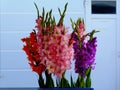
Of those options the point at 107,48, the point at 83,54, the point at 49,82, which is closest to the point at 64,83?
the point at 49,82

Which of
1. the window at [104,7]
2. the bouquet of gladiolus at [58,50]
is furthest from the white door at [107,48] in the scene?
the bouquet of gladiolus at [58,50]

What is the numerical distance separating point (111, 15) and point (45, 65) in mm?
4230

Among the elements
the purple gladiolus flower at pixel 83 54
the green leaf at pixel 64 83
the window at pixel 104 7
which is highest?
the window at pixel 104 7

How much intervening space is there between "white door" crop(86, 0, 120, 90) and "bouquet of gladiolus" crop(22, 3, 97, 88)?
397 cm

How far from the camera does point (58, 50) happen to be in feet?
7.01

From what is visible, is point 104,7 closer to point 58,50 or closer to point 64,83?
point 64,83

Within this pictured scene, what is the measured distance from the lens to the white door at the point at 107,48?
6281 mm

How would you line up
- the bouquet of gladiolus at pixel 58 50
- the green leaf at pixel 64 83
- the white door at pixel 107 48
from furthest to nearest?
the white door at pixel 107 48 → the green leaf at pixel 64 83 → the bouquet of gladiolus at pixel 58 50

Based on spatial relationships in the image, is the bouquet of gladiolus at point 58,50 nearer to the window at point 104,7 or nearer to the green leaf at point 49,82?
the green leaf at point 49,82

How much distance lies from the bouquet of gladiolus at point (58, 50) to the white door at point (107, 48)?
3.97 m

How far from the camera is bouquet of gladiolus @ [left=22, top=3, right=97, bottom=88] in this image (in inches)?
84.8

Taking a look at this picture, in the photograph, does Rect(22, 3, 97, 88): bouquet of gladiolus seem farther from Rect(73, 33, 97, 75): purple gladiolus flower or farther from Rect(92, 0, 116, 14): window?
Rect(92, 0, 116, 14): window

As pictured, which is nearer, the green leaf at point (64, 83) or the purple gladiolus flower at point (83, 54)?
the purple gladiolus flower at point (83, 54)

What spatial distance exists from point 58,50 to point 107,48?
4.25 meters
